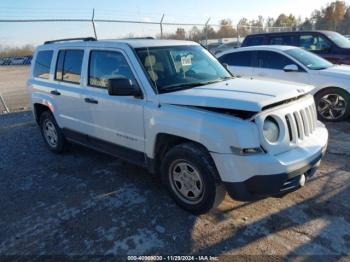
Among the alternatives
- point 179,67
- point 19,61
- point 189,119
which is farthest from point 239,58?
point 19,61

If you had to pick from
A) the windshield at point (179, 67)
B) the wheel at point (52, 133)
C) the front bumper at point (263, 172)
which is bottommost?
the wheel at point (52, 133)

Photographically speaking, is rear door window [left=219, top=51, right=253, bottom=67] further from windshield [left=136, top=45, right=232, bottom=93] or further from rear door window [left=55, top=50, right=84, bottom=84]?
rear door window [left=55, top=50, right=84, bottom=84]

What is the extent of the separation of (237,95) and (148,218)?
168 centimetres

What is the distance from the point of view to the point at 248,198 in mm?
3139

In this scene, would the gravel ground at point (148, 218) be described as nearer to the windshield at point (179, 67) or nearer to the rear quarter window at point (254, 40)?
the windshield at point (179, 67)

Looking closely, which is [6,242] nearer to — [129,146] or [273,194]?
[129,146]

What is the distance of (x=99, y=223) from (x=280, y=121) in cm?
223

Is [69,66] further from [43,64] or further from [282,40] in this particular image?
[282,40]

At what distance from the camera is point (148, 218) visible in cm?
364

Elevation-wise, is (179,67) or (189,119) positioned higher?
(179,67)

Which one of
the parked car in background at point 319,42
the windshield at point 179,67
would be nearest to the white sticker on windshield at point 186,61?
the windshield at point 179,67

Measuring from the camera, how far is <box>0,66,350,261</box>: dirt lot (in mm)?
3131

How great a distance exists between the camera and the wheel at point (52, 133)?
5.71m

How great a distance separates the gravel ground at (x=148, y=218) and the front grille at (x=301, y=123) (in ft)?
2.88
